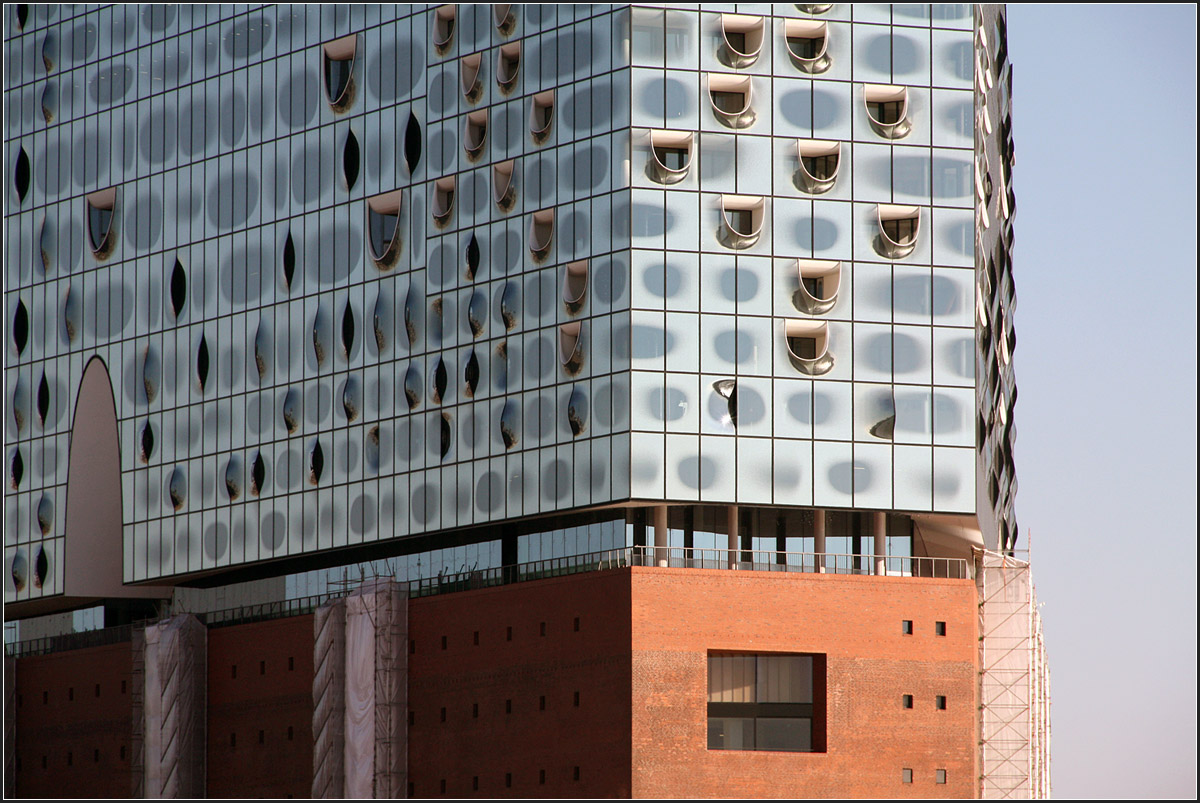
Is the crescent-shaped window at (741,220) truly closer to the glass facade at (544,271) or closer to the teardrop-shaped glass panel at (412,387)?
the glass facade at (544,271)

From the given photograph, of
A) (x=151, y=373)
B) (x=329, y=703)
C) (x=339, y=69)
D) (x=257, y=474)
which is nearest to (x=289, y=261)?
(x=339, y=69)

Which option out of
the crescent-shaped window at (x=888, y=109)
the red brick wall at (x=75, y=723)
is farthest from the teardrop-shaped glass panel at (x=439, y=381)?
the red brick wall at (x=75, y=723)

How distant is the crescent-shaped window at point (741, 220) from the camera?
195ft

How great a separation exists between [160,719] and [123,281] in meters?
14.9

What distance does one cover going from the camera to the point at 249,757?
220 ft

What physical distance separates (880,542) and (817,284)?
7.11 meters

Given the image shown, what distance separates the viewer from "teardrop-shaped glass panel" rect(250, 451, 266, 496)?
69.1 meters

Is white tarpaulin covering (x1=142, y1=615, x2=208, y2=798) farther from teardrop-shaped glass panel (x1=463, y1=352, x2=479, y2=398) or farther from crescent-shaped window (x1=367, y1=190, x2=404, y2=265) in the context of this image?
teardrop-shaped glass panel (x1=463, y1=352, x2=479, y2=398)

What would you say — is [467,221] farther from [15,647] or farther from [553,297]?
[15,647]

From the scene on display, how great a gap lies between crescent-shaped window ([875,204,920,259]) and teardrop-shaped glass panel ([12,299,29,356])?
33.1 meters

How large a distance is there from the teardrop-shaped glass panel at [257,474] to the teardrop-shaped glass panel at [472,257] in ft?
34.8

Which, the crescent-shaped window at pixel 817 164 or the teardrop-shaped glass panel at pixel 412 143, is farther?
the teardrop-shaped glass panel at pixel 412 143

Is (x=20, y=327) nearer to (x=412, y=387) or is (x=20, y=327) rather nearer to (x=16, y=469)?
(x=16, y=469)

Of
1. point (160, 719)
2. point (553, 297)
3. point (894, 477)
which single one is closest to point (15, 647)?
point (160, 719)
